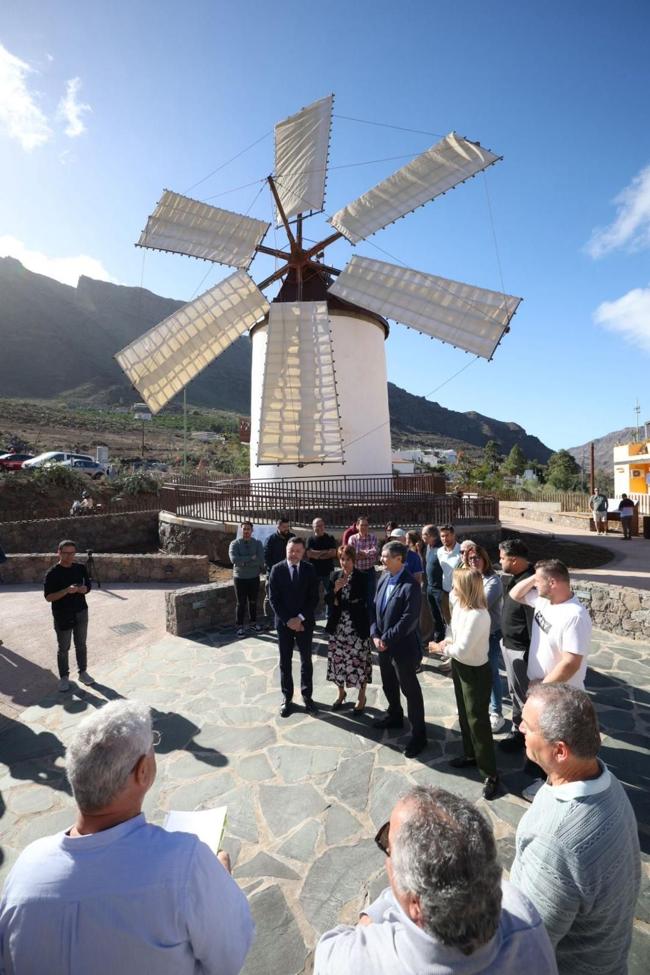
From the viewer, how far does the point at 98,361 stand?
10556cm

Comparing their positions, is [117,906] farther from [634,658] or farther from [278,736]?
[634,658]

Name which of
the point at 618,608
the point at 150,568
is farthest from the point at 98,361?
the point at 618,608

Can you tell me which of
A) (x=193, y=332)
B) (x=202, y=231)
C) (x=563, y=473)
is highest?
(x=202, y=231)

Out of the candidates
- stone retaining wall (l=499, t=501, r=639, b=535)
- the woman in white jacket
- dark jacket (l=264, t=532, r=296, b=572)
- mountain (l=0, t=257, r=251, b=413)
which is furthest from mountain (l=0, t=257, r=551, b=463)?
the woman in white jacket

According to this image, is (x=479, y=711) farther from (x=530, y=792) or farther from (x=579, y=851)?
(x=579, y=851)

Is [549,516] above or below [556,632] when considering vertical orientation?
below

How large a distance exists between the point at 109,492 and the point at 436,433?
11203cm

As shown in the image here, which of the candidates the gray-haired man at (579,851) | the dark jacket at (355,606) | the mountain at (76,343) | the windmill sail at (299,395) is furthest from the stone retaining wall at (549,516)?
the mountain at (76,343)

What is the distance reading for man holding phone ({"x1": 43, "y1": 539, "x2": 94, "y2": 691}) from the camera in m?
5.10

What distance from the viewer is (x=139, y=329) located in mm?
135750

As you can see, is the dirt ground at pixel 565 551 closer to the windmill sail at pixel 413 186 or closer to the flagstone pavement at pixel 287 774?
the flagstone pavement at pixel 287 774

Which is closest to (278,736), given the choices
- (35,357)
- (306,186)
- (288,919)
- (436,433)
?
(288,919)

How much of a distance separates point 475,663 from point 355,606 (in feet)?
4.58

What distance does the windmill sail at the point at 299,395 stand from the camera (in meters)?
13.3
